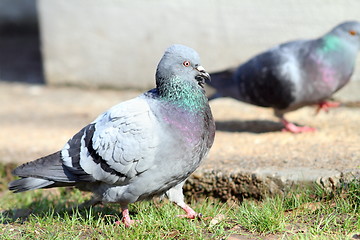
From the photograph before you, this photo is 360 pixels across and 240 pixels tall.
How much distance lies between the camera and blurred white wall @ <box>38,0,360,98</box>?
6887 millimetres

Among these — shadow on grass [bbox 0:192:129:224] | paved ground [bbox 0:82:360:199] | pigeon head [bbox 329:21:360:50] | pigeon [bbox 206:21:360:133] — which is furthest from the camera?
pigeon head [bbox 329:21:360:50]

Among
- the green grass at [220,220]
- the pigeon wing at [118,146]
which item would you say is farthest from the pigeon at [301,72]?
the pigeon wing at [118,146]

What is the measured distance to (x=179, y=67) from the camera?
3.64 m

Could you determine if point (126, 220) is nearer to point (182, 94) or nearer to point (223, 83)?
point (182, 94)

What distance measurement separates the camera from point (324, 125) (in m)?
5.90

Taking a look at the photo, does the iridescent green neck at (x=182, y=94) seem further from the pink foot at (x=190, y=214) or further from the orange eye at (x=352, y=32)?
the orange eye at (x=352, y=32)

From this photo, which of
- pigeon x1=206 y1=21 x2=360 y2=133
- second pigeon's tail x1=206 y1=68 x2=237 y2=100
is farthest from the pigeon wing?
second pigeon's tail x1=206 y1=68 x2=237 y2=100

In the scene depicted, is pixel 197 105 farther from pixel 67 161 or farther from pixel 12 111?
pixel 12 111

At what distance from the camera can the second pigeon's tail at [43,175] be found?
12.3 ft

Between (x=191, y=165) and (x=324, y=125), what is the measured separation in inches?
107

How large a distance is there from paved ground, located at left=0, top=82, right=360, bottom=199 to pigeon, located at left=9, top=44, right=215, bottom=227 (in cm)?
66

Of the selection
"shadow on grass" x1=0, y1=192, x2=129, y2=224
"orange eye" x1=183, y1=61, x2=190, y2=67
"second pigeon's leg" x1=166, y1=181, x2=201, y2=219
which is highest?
"orange eye" x1=183, y1=61, x2=190, y2=67

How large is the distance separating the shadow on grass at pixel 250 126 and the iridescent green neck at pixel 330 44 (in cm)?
93

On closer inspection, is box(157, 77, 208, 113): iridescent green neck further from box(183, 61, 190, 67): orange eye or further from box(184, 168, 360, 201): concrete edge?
box(184, 168, 360, 201): concrete edge
